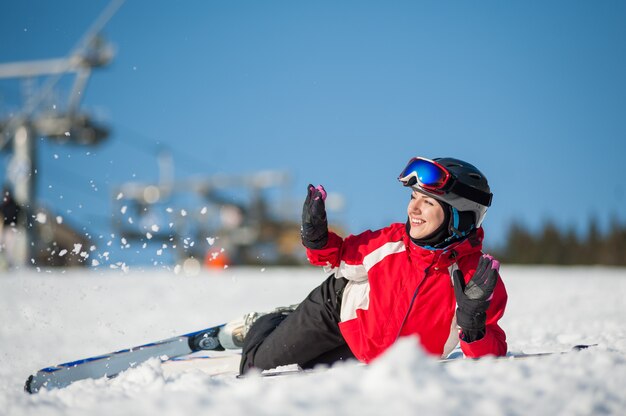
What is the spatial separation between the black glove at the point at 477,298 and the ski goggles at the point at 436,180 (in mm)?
424

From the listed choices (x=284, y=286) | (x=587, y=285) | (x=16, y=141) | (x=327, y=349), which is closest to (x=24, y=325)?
(x=327, y=349)

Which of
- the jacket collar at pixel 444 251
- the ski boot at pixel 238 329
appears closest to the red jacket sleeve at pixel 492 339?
the jacket collar at pixel 444 251

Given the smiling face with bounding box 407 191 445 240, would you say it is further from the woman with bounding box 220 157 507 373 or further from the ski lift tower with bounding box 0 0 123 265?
the ski lift tower with bounding box 0 0 123 265

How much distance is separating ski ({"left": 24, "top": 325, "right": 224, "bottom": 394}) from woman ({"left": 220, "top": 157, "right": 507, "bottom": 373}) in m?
0.97

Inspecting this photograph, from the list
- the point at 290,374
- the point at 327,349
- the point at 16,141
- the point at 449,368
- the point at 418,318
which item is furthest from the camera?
the point at 16,141

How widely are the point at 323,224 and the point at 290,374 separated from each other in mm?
841

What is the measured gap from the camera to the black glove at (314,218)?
3389 mm

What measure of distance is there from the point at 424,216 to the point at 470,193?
0.86ft

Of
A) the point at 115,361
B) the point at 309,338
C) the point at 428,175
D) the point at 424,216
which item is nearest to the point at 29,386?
the point at 115,361

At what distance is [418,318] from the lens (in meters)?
3.38

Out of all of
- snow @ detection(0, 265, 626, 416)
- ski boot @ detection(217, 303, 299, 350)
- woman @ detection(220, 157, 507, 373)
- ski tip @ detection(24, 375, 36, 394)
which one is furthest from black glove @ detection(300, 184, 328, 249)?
ski tip @ detection(24, 375, 36, 394)

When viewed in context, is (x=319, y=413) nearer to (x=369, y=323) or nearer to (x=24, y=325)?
(x=369, y=323)

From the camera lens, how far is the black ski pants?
375 cm

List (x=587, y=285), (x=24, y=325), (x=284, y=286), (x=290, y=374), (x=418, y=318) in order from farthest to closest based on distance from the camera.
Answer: (x=284, y=286)
(x=587, y=285)
(x=24, y=325)
(x=418, y=318)
(x=290, y=374)
